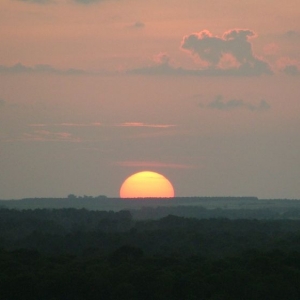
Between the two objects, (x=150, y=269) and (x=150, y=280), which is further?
(x=150, y=269)

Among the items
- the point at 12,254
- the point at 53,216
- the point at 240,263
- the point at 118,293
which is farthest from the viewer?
the point at 53,216

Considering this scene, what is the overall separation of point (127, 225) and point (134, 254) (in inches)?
2222

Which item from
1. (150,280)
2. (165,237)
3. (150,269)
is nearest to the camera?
(150,280)

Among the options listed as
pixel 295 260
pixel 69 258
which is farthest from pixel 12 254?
pixel 295 260

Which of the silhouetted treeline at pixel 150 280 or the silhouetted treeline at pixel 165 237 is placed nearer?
the silhouetted treeline at pixel 150 280

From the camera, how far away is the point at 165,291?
55688 millimetres

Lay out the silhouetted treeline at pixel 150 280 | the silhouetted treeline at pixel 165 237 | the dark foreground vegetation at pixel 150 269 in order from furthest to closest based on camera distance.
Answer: the silhouetted treeline at pixel 165 237 → the dark foreground vegetation at pixel 150 269 → the silhouetted treeline at pixel 150 280

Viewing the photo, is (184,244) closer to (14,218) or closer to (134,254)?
(134,254)

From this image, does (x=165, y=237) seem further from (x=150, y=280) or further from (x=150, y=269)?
(x=150, y=280)

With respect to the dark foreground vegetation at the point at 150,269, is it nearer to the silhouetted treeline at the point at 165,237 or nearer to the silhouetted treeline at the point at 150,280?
the silhouetted treeline at the point at 150,280

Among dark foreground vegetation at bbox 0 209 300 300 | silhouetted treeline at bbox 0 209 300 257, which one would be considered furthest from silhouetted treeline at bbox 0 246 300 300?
silhouetted treeline at bbox 0 209 300 257

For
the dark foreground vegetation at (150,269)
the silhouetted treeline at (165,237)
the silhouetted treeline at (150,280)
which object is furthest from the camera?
the silhouetted treeline at (165,237)

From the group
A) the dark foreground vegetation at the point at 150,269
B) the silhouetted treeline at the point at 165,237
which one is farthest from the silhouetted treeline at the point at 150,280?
the silhouetted treeline at the point at 165,237

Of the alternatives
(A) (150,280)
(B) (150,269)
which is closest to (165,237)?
(B) (150,269)
